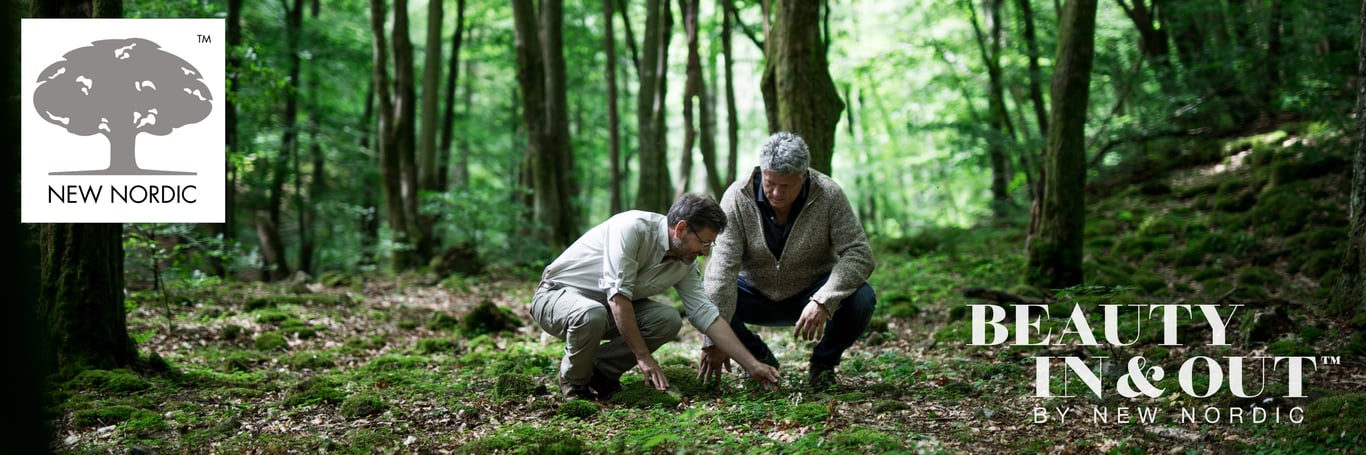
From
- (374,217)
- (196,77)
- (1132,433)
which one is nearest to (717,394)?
(1132,433)

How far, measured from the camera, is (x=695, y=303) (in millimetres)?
4543

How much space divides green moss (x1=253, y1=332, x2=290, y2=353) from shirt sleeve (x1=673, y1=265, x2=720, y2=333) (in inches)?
148

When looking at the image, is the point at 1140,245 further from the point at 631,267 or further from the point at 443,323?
the point at 631,267

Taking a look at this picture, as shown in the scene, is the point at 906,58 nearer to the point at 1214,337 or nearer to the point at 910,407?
the point at 1214,337

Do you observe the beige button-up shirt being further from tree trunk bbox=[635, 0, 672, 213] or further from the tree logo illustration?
tree trunk bbox=[635, 0, 672, 213]

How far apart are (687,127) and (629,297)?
8336 mm

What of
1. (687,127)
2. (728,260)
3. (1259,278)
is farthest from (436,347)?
(1259,278)

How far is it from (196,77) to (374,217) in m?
14.7

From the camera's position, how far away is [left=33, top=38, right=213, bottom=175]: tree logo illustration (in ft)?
16.0

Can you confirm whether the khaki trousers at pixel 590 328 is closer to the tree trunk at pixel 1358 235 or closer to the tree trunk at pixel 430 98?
the tree trunk at pixel 1358 235

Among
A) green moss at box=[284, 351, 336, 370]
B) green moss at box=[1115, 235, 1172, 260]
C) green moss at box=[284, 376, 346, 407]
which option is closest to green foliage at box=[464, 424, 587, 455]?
green moss at box=[284, 376, 346, 407]

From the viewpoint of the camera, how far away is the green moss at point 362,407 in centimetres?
454

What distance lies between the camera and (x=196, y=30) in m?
5.49

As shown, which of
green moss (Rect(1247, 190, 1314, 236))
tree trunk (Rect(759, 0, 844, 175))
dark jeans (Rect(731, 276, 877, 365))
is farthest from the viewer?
green moss (Rect(1247, 190, 1314, 236))
